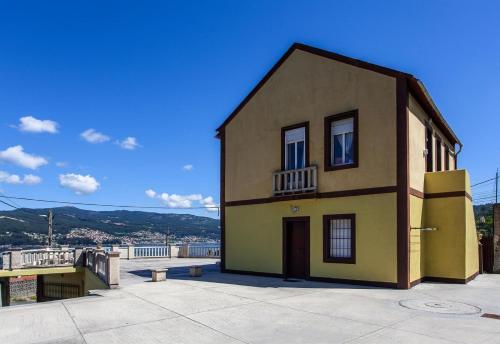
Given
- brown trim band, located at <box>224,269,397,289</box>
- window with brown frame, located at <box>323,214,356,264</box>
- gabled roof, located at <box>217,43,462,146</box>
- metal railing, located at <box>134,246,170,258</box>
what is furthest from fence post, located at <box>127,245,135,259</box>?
window with brown frame, located at <box>323,214,356,264</box>

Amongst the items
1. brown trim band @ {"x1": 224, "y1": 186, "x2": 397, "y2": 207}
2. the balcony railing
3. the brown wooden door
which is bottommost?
the brown wooden door

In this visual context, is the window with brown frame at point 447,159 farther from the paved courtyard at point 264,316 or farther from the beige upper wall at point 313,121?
the beige upper wall at point 313,121

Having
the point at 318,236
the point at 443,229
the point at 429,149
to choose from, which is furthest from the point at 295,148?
the point at 443,229

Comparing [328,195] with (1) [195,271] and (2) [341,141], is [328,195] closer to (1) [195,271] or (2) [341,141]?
(2) [341,141]

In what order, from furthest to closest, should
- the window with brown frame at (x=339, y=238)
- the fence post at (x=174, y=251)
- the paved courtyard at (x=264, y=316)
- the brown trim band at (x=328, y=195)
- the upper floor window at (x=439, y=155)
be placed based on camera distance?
the fence post at (x=174, y=251) → the upper floor window at (x=439, y=155) → the window with brown frame at (x=339, y=238) → the brown trim band at (x=328, y=195) → the paved courtyard at (x=264, y=316)

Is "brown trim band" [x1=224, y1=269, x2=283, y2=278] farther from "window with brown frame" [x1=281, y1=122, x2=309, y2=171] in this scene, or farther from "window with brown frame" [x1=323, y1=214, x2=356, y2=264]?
"window with brown frame" [x1=281, y1=122, x2=309, y2=171]

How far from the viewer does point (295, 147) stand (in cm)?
1599

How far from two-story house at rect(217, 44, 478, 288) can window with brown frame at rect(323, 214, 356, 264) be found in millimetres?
36

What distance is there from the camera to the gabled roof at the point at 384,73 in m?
13.2

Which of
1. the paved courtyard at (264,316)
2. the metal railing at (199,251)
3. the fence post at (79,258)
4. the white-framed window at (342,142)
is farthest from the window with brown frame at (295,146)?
the metal railing at (199,251)

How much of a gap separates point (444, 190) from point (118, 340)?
39.1 ft

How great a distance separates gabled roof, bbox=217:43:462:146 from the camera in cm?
1321

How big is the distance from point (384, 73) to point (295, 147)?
14.3ft

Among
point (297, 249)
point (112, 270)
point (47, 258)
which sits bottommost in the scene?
point (47, 258)
